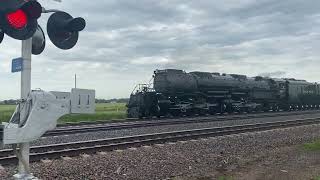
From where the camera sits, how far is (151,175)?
894 centimetres

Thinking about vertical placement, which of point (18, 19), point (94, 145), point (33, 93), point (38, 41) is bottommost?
point (94, 145)

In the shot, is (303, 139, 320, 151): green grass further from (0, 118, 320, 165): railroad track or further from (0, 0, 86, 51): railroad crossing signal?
(0, 0, 86, 51): railroad crossing signal

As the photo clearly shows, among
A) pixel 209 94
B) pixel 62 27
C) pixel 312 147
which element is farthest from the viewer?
pixel 209 94

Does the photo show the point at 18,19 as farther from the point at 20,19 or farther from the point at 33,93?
the point at 33,93

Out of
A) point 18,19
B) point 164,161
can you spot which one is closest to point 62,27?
point 18,19

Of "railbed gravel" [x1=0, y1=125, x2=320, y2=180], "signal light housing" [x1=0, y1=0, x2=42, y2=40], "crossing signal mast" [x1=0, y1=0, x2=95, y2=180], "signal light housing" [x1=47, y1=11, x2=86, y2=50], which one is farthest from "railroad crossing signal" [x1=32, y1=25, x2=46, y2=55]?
"railbed gravel" [x1=0, y1=125, x2=320, y2=180]

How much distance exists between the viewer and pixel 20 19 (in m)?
4.43

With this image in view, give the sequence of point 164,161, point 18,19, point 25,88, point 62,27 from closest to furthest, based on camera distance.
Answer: point 18,19
point 25,88
point 62,27
point 164,161

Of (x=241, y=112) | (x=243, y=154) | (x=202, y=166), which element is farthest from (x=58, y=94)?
(x=241, y=112)

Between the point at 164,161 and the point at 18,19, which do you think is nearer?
the point at 18,19

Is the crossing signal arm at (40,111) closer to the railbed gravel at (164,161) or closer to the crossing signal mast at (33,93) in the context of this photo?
the crossing signal mast at (33,93)

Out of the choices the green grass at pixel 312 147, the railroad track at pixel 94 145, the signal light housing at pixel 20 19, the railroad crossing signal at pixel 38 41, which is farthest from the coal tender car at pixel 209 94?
the signal light housing at pixel 20 19

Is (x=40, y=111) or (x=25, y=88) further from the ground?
(x=25, y=88)

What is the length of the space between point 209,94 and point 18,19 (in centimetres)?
2984
